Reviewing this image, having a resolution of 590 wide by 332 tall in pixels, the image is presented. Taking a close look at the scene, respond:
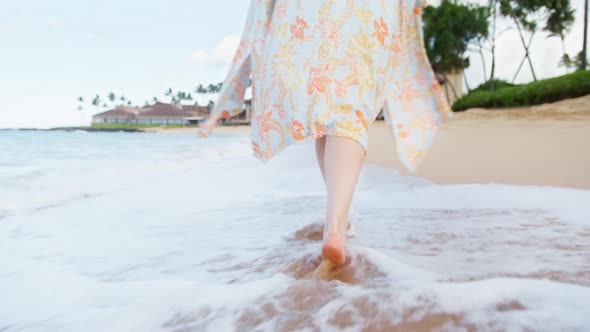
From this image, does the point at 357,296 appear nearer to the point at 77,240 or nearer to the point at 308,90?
the point at 308,90

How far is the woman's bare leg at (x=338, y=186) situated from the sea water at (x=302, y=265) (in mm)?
101

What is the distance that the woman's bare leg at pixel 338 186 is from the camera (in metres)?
1.35

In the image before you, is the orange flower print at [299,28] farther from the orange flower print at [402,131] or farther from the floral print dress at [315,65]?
the orange flower print at [402,131]

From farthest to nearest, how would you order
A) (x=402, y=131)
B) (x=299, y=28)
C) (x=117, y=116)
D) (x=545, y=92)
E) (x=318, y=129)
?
1. (x=117, y=116)
2. (x=545, y=92)
3. (x=402, y=131)
4. (x=299, y=28)
5. (x=318, y=129)

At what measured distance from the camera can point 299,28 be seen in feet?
5.35

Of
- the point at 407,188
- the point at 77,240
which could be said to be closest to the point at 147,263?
the point at 77,240

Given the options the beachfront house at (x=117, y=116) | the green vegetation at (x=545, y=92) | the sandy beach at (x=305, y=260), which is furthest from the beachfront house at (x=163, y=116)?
the sandy beach at (x=305, y=260)

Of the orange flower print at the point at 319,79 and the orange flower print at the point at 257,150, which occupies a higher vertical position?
the orange flower print at the point at 319,79

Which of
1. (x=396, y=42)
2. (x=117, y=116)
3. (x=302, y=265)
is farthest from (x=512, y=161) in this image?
(x=117, y=116)

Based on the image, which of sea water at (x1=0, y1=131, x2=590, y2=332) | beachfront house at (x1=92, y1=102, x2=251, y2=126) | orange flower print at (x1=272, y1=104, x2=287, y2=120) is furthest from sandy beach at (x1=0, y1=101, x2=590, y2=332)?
beachfront house at (x1=92, y1=102, x2=251, y2=126)

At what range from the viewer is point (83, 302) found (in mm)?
1411

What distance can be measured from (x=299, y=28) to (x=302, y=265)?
812 mm

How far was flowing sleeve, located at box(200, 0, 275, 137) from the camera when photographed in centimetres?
182

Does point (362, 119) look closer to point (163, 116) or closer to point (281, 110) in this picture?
point (281, 110)
